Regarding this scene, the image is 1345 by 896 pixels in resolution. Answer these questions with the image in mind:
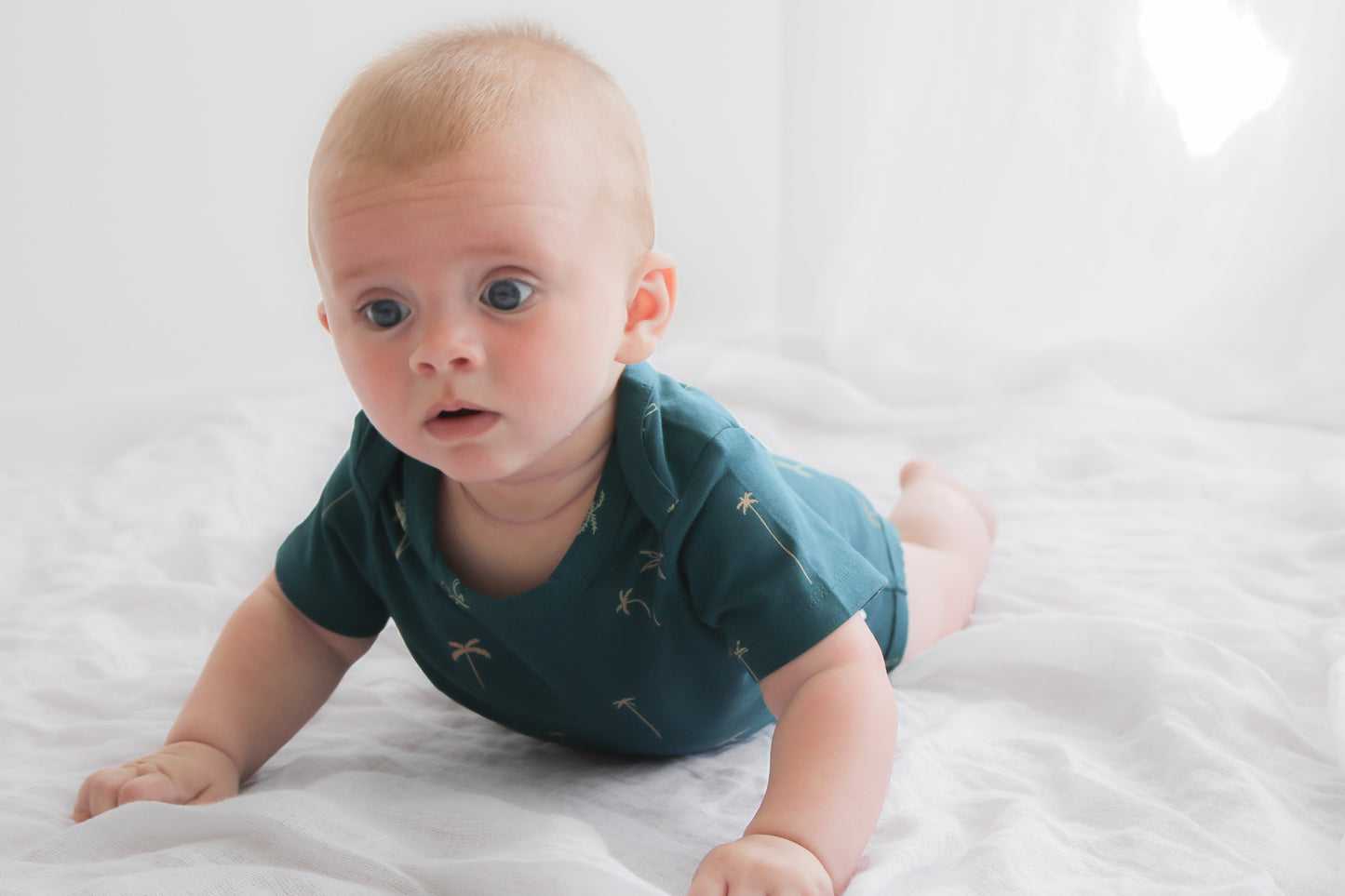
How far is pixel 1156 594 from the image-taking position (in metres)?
1.00

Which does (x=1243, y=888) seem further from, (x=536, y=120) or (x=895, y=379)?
(x=895, y=379)

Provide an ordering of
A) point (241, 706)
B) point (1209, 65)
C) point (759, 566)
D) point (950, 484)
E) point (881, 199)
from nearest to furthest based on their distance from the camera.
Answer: point (759, 566)
point (241, 706)
point (950, 484)
point (1209, 65)
point (881, 199)

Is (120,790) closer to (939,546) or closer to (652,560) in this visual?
(652,560)

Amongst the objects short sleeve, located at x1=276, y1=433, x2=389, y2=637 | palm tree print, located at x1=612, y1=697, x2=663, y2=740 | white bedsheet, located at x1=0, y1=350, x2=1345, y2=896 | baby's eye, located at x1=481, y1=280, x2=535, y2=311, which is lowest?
white bedsheet, located at x1=0, y1=350, x2=1345, y2=896

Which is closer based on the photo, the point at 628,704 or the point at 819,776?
the point at 819,776

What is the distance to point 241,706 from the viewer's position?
2.53ft

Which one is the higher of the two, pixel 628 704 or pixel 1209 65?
pixel 1209 65

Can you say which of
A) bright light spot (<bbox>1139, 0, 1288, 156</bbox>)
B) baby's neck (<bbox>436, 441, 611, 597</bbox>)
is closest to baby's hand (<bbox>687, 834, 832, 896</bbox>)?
baby's neck (<bbox>436, 441, 611, 597</bbox>)

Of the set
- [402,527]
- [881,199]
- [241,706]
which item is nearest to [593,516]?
[402,527]

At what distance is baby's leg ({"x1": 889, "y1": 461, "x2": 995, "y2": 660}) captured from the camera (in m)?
0.94

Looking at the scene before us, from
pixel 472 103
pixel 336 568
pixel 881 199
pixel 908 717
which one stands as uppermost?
pixel 472 103

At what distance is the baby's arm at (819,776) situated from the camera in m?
0.55

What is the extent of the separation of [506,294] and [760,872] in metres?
0.32

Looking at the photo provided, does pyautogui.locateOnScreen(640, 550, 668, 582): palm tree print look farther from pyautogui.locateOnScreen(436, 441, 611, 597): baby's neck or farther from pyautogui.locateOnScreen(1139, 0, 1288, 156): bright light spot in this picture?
pyautogui.locateOnScreen(1139, 0, 1288, 156): bright light spot
